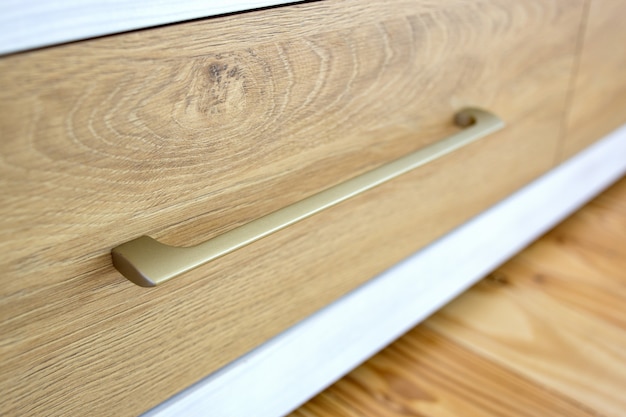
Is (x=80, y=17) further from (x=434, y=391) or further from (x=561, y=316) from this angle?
(x=561, y=316)

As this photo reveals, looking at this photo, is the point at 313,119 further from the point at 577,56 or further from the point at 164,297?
the point at 577,56

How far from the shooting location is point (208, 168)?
1.15ft

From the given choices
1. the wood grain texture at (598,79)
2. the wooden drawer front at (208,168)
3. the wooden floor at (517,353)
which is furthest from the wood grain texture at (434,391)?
the wood grain texture at (598,79)

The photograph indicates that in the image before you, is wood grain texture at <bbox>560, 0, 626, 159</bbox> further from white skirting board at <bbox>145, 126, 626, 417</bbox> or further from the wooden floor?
the wooden floor

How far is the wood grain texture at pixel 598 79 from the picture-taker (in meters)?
0.62

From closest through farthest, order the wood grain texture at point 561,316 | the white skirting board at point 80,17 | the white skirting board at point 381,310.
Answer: the white skirting board at point 80,17
the white skirting board at point 381,310
the wood grain texture at point 561,316

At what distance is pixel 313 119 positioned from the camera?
1.30 ft

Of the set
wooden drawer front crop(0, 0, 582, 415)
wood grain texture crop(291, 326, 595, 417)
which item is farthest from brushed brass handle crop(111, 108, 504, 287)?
wood grain texture crop(291, 326, 595, 417)

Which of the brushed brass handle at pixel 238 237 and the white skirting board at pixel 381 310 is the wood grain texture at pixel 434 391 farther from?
the brushed brass handle at pixel 238 237

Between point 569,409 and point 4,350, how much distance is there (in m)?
0.43

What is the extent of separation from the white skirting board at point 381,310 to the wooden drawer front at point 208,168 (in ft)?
0.05

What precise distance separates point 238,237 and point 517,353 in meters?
0.35

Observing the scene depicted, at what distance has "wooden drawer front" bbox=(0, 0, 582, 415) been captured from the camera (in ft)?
0.95

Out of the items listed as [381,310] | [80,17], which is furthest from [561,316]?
[80,17]
